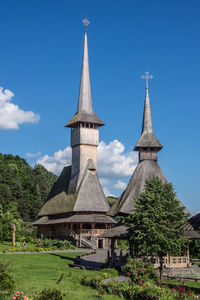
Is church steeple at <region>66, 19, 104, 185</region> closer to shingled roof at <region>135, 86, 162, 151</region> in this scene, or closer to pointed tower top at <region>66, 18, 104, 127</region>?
pointed tower top at <region>66, 18, 104, 127</region>

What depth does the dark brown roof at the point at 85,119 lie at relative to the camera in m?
55.7

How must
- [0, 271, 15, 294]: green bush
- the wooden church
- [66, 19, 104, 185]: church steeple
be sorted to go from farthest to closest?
[66, 19, 104, 185]: church steeple < the wooden church < [0, 271, 15, 294]: green bush

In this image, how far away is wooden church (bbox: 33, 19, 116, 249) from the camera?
50.1 meters

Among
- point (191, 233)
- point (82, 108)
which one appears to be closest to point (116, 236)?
point (191, 233)

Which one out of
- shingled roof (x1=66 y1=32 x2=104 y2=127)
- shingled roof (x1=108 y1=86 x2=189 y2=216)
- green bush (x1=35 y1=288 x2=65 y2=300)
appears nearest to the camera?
green bush (x1=35 y1=288 x2=65 y2=300)

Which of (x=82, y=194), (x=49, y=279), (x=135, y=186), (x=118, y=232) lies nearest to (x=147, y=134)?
(x=135, y=186)

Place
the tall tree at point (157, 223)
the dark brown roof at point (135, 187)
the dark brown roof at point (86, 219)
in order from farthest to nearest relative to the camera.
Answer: the dark brown roof at point (86, 219) → the dark brown roof at point (135, 187) → the tall tree at point (157, 223)

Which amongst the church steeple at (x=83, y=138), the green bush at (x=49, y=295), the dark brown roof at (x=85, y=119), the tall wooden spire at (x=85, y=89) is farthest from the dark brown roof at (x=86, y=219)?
the green bush at (x=49, y=295)

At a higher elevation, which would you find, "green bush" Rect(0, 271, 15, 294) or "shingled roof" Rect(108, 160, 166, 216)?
"shingled roof" Rect(108, 160, 166, 216)

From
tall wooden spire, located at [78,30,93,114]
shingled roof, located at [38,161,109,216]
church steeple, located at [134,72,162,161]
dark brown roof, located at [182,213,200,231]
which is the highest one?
tall wooden spire, located at [78,30,93,114]

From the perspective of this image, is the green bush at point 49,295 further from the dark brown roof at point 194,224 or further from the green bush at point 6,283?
the dark brown roof at point 194,224

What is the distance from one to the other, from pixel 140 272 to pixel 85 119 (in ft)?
123

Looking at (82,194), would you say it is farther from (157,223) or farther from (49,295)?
(49,295)

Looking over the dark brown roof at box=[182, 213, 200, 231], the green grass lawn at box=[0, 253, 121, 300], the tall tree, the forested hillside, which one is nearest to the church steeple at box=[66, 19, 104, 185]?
the forested hillside
